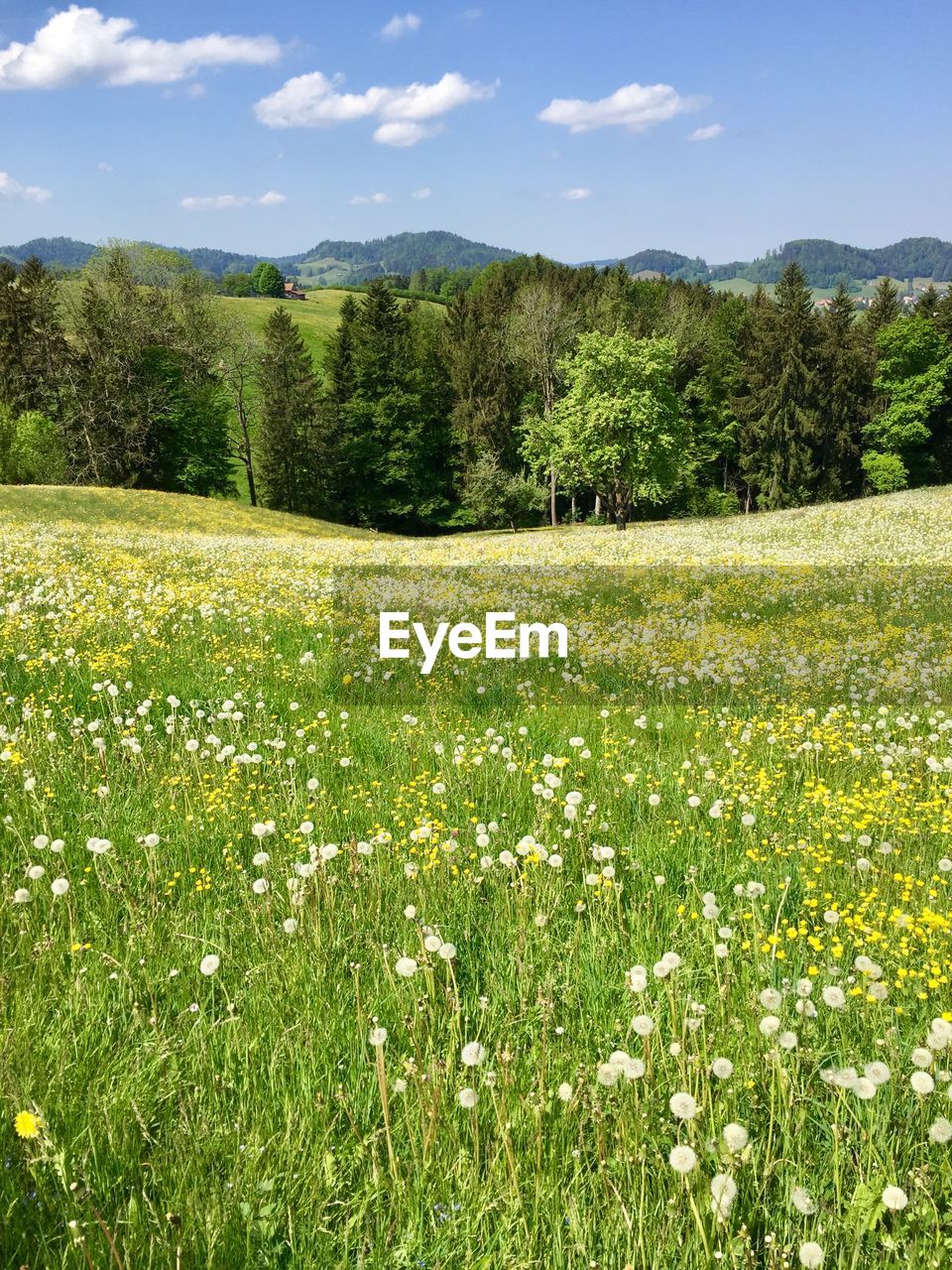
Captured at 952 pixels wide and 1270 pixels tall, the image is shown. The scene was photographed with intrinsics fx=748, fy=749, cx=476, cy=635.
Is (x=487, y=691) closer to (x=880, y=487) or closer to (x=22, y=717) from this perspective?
(x=22, y=717)

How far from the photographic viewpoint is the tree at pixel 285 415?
60188 mm

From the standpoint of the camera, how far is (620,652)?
8.64 m

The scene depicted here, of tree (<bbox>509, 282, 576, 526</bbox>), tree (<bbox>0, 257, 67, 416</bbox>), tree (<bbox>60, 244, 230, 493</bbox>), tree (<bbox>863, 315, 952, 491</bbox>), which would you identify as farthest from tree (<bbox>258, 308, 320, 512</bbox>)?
tree (<bbox>863, 315, 952, 491</bbox>)

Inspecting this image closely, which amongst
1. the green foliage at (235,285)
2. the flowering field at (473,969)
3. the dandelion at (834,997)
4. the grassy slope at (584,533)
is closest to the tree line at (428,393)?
the grassy slope at (584,533)

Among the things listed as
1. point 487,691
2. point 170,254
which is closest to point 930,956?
point 487,691

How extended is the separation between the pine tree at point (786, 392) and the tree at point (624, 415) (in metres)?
29.0

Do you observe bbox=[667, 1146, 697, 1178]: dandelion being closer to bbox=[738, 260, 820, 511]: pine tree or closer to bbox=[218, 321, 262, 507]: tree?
bbox=[218, 321, 262, 507]: tree

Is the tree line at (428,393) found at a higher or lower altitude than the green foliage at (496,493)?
higher

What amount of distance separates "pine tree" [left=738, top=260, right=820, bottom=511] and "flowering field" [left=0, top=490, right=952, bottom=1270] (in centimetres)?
6005

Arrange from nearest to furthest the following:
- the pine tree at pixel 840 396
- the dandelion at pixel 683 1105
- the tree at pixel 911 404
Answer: the dandelion at pixel 683 1105
the tree at pixel 911 404
the pine tree at pixel 840 396

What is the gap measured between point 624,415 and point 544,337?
2917 centimetres

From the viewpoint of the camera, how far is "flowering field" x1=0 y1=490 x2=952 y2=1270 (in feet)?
7.46

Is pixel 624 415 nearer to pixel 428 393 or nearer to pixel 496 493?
pixel 496 493

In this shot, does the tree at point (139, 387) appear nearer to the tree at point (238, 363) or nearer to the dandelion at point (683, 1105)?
the tree at point (238, 363)
